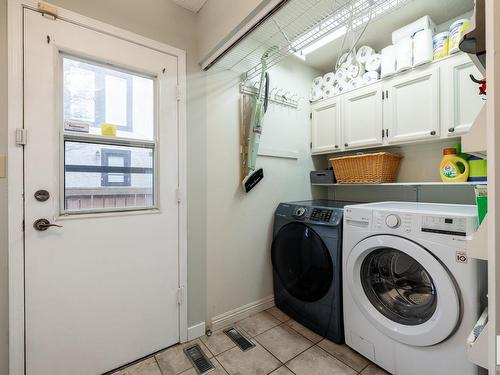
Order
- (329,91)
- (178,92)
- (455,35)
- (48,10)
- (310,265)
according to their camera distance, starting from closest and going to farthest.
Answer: (48,10) → (455,35) → (178,92) → (310,265) → (329,91)

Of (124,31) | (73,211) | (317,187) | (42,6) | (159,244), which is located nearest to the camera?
(42,6)

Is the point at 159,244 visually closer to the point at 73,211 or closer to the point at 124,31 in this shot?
the point at 73,211

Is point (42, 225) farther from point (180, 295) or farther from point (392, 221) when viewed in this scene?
point (392, 221)

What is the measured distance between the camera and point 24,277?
1.20m

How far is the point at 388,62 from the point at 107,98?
2.06m

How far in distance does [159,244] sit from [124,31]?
1.39m

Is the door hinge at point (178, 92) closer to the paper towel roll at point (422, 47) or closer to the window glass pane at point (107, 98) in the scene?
the window glass pane at point (107, 98)

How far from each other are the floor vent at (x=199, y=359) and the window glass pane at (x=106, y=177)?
3.43 ft

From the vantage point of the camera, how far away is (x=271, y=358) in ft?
5.06

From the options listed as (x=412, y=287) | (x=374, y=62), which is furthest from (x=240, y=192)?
(x=374, y=62)

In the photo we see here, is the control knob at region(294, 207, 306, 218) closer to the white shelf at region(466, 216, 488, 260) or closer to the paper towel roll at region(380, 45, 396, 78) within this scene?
the white shelf at region(466, 216, 488, 260)

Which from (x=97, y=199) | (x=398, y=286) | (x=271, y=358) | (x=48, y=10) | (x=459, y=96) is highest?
(x=48, y=10)

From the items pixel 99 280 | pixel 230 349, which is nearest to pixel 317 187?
pixel 230 349

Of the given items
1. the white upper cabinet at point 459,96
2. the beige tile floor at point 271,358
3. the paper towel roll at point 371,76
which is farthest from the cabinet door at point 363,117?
the beige tile floor at point 271,358
